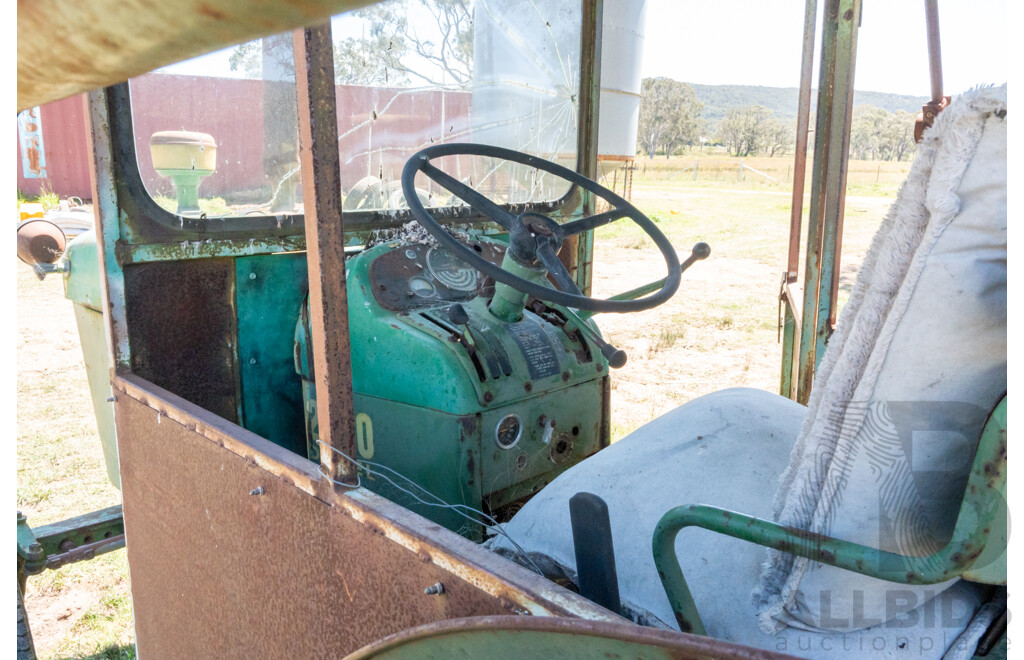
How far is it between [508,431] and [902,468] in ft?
3.56

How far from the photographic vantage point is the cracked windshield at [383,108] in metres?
1.83

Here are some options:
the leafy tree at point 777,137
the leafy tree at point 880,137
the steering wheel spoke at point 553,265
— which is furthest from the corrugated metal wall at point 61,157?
the leafy tree at point 777,137

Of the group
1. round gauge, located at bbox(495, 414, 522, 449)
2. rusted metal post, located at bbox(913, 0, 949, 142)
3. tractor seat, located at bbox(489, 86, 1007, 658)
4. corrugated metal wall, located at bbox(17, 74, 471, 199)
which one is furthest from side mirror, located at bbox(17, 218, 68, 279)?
rusted metal post, located at bbox(913, 0, 949, 142)

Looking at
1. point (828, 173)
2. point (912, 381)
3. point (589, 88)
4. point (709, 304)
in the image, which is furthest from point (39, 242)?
point (709, 304)

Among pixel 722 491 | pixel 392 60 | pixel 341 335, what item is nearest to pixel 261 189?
pixel 392 60

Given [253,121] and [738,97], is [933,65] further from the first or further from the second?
[738,97]

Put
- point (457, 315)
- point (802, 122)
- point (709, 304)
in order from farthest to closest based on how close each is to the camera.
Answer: point (709, 304) → point (802, 122) → point (457, 315)

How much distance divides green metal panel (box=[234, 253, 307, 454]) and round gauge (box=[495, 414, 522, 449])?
0.66 m

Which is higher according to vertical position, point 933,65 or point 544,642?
point 933,65

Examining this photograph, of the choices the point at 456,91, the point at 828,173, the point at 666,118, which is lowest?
the point at 828,173

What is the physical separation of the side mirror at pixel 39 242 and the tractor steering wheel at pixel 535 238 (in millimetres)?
1303

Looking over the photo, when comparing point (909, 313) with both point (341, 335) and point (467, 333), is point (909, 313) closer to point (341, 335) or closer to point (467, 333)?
point (341, 335)

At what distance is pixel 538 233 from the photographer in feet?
5.59

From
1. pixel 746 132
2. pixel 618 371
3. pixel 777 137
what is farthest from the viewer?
pixel 746 132
